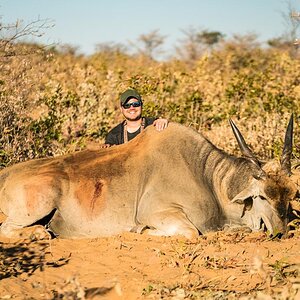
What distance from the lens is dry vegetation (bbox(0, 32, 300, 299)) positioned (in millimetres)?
4629

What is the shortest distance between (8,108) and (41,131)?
697 millimetres

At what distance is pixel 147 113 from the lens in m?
10.5

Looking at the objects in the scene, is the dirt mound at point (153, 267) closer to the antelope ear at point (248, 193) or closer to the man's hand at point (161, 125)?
the antelope ear at point (248, 193)

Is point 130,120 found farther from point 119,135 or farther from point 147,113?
point 147,113

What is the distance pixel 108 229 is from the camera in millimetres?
6590

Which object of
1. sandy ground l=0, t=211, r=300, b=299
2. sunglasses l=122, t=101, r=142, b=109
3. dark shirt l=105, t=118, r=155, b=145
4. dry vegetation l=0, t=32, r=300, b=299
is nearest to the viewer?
sandy ground l=0, t=211, r=300, b=299

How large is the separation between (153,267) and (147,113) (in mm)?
5486

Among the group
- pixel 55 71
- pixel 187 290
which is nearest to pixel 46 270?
pixel 187 290

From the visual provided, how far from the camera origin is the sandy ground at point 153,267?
450cm

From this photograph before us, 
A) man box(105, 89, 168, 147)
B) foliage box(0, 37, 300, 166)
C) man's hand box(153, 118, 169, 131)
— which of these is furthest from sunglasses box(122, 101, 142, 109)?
foliage box(0, 37, 300, 166)

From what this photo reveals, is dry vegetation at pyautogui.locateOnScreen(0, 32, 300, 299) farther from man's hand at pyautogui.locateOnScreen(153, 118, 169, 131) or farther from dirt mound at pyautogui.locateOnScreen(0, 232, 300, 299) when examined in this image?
man's hand at pyautogui.locateOnScreen(153, 118, 169, 131)

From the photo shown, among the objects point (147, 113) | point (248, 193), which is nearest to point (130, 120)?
point (248, 193)

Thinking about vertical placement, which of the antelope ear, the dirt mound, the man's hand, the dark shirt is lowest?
the dirt mound

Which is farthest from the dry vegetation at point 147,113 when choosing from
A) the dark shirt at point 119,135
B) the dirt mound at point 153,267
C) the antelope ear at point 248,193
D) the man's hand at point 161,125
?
the dark shirt at point 119,135
